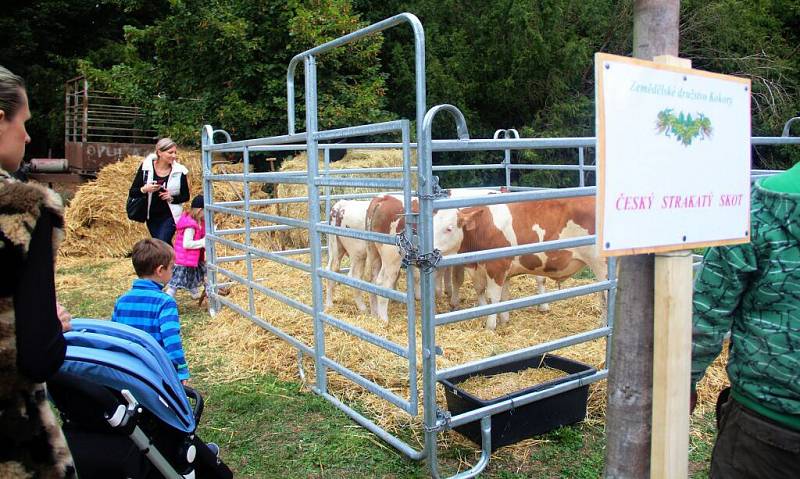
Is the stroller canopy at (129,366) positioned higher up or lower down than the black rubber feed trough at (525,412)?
higher up

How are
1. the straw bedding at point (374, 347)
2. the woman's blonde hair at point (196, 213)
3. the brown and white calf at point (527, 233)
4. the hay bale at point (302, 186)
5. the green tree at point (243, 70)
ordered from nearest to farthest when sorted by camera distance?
the straw bedding at point (374, 347) → the brown and white calf at point (527, 233) → the woman's blonde hair at point (196, 213) → the hay bale at point (302, 186) → the green tree at point (243, 70)

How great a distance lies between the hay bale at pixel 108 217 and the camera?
10367 mm

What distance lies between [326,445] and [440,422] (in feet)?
2.66

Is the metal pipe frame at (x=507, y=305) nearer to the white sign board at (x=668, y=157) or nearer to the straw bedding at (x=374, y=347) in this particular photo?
the straw bedding at (x=374, y=347)

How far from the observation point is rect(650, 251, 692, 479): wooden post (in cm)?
161

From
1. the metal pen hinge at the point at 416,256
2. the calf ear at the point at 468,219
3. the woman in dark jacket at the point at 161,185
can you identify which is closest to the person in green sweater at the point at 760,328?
the metal pen hinge at the point at 416,256

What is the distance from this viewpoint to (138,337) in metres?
2.52

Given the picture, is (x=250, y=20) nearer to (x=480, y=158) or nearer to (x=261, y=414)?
(x=480, y=158)

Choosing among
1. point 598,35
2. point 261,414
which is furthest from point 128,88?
point 261,414

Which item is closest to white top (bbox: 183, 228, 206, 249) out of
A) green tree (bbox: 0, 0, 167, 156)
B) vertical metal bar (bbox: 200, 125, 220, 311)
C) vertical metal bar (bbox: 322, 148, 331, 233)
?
vertical metal bar (bbox: 200, 125, 220, 311)

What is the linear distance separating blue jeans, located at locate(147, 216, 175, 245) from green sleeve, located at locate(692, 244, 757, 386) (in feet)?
18.1

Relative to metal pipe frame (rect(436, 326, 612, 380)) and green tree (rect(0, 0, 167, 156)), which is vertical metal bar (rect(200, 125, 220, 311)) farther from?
green tree (rect(0, 0, 167, 156))

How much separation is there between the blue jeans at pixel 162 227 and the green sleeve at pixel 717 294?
5.52m

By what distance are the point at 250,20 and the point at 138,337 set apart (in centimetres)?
1174
